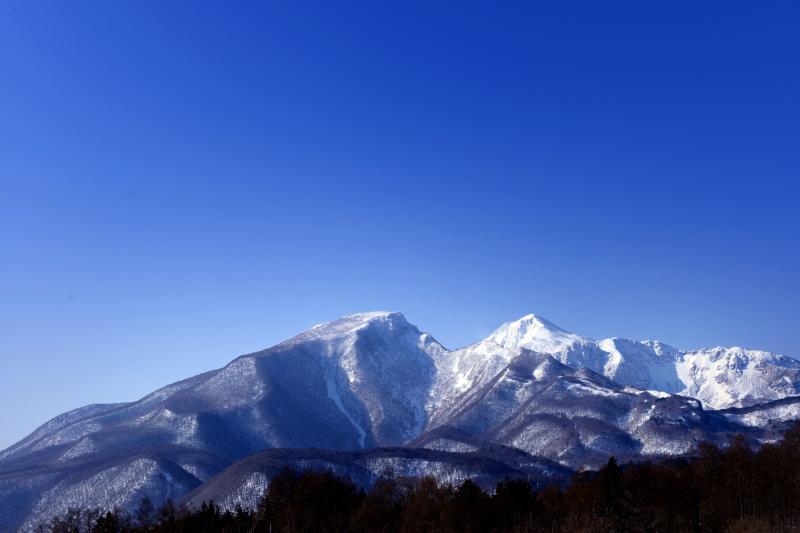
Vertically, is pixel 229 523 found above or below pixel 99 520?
below

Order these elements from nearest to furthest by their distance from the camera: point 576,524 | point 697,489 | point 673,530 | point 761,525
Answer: point 761,525 → point 576,524 → point 673,530 → point 697,489

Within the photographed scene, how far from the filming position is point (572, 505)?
10781cm

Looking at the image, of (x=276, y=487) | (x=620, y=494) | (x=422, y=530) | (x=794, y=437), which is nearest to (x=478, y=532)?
(x=422, y=530)

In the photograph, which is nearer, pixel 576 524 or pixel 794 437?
pixel 576 524

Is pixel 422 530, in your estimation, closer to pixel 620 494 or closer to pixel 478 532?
pixel 478 532

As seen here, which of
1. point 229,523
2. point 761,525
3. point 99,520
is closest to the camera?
point 761,525

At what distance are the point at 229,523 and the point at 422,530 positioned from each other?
4452cm

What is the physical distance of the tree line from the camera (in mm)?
100312

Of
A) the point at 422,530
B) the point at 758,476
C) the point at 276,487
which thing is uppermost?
the point at 276,487

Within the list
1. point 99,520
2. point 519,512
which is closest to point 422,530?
point 519,512

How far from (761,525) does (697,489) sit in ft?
113

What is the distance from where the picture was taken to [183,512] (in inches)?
5502

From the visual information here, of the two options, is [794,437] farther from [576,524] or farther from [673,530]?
[576,524]

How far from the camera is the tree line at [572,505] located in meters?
100
